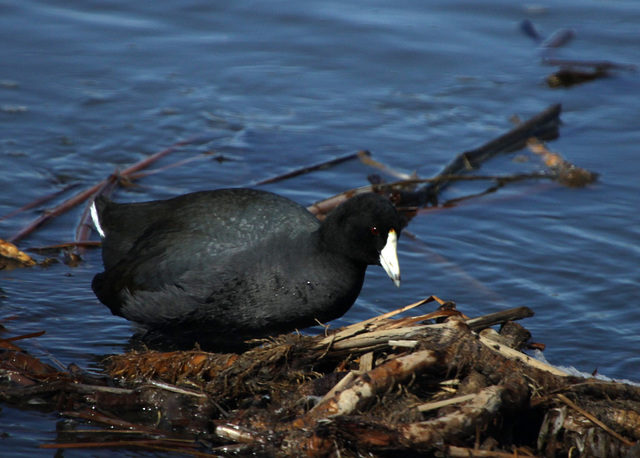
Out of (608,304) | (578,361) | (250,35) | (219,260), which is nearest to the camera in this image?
(219,260)

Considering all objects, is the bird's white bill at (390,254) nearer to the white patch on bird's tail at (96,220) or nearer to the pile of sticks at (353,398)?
the pile of sticks at (353,398)

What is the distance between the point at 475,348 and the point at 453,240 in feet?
8.18

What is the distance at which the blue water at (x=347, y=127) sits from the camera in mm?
5273

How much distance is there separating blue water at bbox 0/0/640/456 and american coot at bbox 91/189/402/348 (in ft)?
1.35

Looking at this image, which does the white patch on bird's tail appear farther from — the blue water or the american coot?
the american coot

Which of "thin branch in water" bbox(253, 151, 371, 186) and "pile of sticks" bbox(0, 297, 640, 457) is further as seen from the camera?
"thin branch in water" bbox(253, 151, 371, 186)

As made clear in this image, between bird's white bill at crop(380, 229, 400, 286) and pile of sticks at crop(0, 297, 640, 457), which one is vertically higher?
bird's white bill at crop(380, 229, 400, 286)

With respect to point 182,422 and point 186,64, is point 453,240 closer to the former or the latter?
point 182,422

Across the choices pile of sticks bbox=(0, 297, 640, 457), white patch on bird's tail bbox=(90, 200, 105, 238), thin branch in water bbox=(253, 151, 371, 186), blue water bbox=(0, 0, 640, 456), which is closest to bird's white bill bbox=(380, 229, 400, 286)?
pile of sticks bbox=(0, 297, 640, 457)

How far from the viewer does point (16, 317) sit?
4.85 m

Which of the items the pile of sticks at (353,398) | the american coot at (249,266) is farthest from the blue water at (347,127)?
the american coot at (249,266)

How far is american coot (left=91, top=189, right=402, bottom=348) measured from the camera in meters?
4.38

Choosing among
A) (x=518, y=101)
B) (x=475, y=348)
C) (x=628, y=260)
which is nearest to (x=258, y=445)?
(x=475, y=348)

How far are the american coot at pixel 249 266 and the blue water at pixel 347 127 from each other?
411mm
